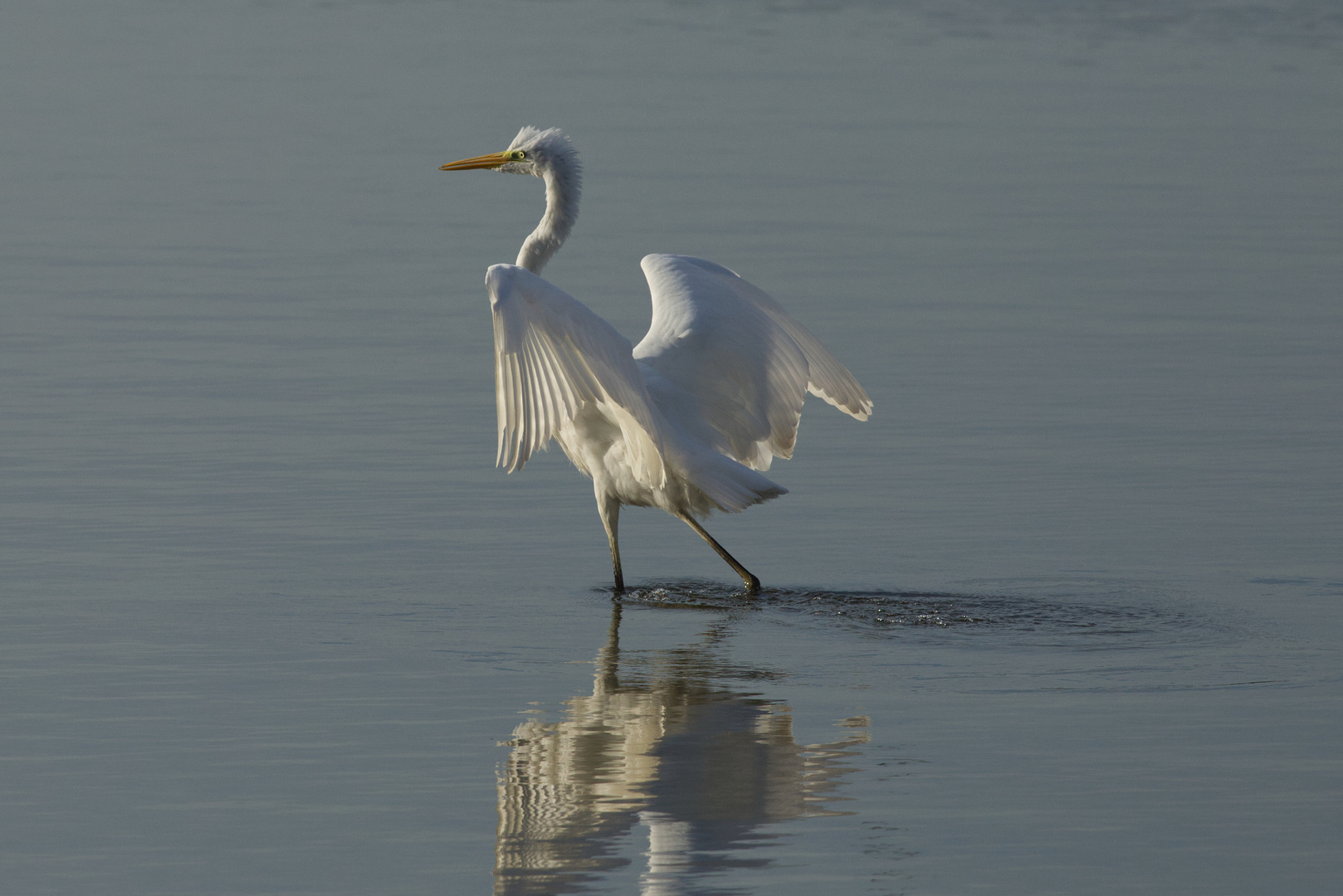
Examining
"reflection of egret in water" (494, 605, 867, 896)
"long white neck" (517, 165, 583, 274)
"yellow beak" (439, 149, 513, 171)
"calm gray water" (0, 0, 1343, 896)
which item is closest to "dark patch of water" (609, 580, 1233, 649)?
"calm gray water" (0, 0, 1343, 896)

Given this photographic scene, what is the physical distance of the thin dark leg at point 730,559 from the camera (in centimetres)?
904

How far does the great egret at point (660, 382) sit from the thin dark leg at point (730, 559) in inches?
0.4

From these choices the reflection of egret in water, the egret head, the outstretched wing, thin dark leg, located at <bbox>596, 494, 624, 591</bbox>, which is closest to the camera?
the reflection of egret in water

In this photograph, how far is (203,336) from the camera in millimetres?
13125

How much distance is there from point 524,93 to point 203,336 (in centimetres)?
968

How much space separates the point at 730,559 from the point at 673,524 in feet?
4.97

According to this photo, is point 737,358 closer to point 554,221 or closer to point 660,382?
point 660,382

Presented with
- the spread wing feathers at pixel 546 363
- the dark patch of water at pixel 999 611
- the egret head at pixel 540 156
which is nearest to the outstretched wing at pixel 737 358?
the dark patch of water at pixel 999 611

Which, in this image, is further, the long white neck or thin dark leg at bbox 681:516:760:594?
the long white neck

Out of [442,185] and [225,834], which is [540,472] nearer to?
[225,834]

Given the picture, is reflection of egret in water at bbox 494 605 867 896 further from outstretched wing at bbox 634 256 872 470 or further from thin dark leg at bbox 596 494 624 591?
outstretched wing at bbox 634 256 872 470

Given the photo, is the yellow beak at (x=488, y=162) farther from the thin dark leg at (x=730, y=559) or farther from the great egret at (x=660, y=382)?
the thin dark leg at (x=730, y=559)

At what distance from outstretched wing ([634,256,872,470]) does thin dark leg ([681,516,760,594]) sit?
0.53m

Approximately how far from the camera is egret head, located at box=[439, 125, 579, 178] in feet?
36.9
